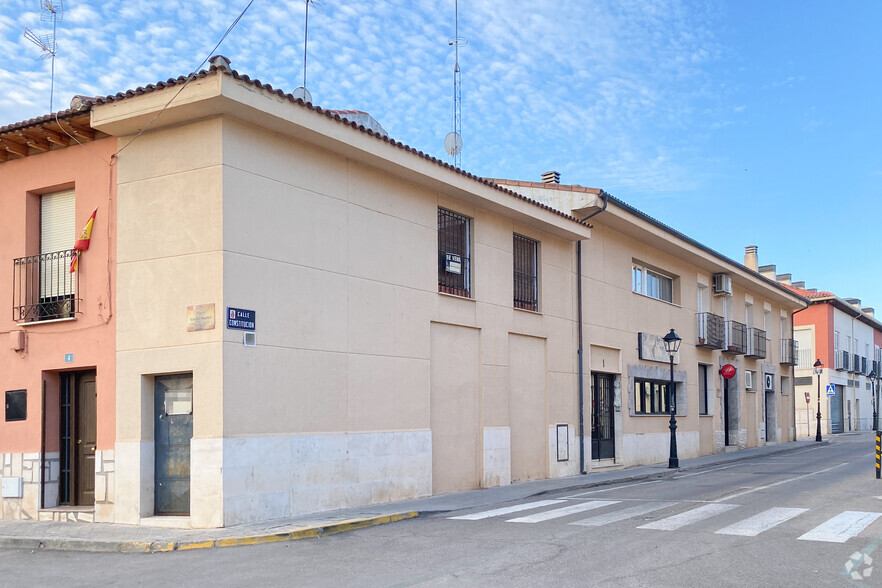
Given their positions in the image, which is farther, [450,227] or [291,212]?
[450,227]

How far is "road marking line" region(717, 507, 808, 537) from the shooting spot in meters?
9.91

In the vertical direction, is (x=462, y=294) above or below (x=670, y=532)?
above

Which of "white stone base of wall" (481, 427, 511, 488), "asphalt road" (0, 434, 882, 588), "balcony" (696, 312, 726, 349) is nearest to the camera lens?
"asphalt road" (0, 434, 882, 588)

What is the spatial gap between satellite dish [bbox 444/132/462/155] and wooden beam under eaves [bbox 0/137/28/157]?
9.43m

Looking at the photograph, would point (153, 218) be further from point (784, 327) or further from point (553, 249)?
point (784, 327)

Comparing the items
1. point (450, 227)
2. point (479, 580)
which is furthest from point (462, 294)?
point (479, 580)

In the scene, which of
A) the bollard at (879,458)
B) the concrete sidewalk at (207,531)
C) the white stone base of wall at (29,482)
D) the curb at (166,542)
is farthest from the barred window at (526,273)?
the white stone base of wall at (29,482)

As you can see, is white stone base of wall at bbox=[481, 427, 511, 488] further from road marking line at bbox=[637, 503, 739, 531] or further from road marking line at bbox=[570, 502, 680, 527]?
road marking line at bbox=[637, 503, 739, 531]

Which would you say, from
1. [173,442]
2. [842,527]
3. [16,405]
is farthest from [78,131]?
[842,527]

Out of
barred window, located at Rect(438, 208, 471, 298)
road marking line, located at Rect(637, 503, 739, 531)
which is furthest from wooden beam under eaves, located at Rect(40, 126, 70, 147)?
road marking line, located at Rect(637, 503, 739, 531)

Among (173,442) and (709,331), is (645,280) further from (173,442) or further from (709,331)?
(173,442)

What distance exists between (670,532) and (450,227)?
8.12 meters

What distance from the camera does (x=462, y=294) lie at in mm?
16641

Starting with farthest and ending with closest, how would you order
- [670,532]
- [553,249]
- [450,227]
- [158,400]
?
[553,249], [450,227], [158,400], [670,532]
